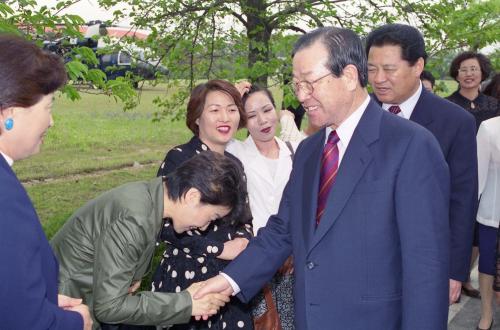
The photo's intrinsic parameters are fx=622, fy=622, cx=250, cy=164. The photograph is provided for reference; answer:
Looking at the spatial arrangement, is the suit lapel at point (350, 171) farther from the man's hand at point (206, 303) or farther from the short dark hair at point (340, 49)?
the man's hand at point (206, 303)

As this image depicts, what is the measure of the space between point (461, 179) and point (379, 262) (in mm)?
1389

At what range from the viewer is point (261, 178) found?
459 cm

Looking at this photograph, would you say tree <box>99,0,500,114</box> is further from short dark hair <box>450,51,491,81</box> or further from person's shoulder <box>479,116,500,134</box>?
person's shoulder <box>479,116,500,134</box>

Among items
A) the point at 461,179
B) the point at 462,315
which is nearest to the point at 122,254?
the point at 461,179

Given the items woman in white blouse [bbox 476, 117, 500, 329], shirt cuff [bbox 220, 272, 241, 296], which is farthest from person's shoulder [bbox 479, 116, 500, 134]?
shirt cuff [bbox 220, 272, 241, 296]

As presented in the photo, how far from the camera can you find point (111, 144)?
1823 cm

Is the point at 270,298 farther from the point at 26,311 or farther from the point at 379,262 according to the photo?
Result: the point at 26,311

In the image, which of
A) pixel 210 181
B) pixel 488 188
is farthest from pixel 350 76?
pixel 488 188

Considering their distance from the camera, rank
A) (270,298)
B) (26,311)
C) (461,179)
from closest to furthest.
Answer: (26,311), (461,179), (270,298)

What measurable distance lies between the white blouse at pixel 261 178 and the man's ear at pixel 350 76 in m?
1.89

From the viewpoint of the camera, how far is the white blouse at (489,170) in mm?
4996

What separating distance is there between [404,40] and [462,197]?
1.05 m

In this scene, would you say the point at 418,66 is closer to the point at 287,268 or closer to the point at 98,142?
the point at 287,268

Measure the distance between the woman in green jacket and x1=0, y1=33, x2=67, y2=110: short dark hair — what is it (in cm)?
88
